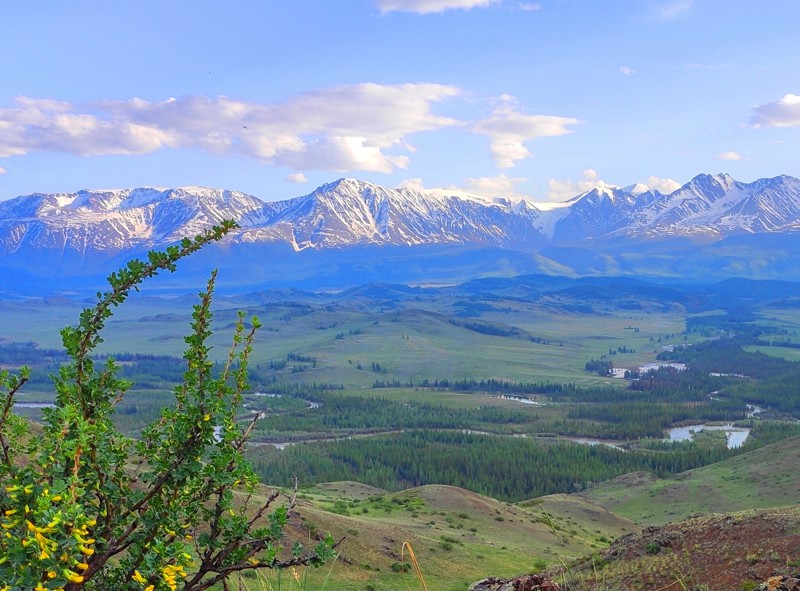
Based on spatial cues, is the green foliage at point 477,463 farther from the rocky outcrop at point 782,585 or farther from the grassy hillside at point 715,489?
the rocky outcrop at point 782,585

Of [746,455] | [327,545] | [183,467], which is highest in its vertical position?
[183,467]

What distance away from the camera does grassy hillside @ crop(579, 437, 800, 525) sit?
201ft

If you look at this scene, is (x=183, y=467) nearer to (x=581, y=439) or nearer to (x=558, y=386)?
(x=581, y=439)

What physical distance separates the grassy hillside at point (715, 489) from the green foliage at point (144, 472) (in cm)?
6230

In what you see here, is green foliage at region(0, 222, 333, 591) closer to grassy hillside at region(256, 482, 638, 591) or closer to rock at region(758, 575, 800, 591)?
rock at region(758, 575, 800, 591)

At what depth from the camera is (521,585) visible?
880 centimetres

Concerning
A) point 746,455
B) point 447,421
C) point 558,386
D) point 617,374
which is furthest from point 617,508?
point 617,374

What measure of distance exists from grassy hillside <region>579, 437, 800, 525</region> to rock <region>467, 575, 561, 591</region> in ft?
185

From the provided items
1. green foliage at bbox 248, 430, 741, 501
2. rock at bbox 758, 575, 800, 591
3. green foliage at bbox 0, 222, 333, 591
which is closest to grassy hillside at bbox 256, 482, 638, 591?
rock at bbox 758, 575, 800, 591

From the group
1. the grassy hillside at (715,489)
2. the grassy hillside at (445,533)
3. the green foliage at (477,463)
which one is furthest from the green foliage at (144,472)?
the green foliage at (477,463)

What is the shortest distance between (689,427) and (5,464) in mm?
137599

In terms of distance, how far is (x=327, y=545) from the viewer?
5711mm

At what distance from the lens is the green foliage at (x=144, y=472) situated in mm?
4887

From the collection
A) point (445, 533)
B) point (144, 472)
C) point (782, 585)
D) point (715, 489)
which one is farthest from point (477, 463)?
point (144, 472)
